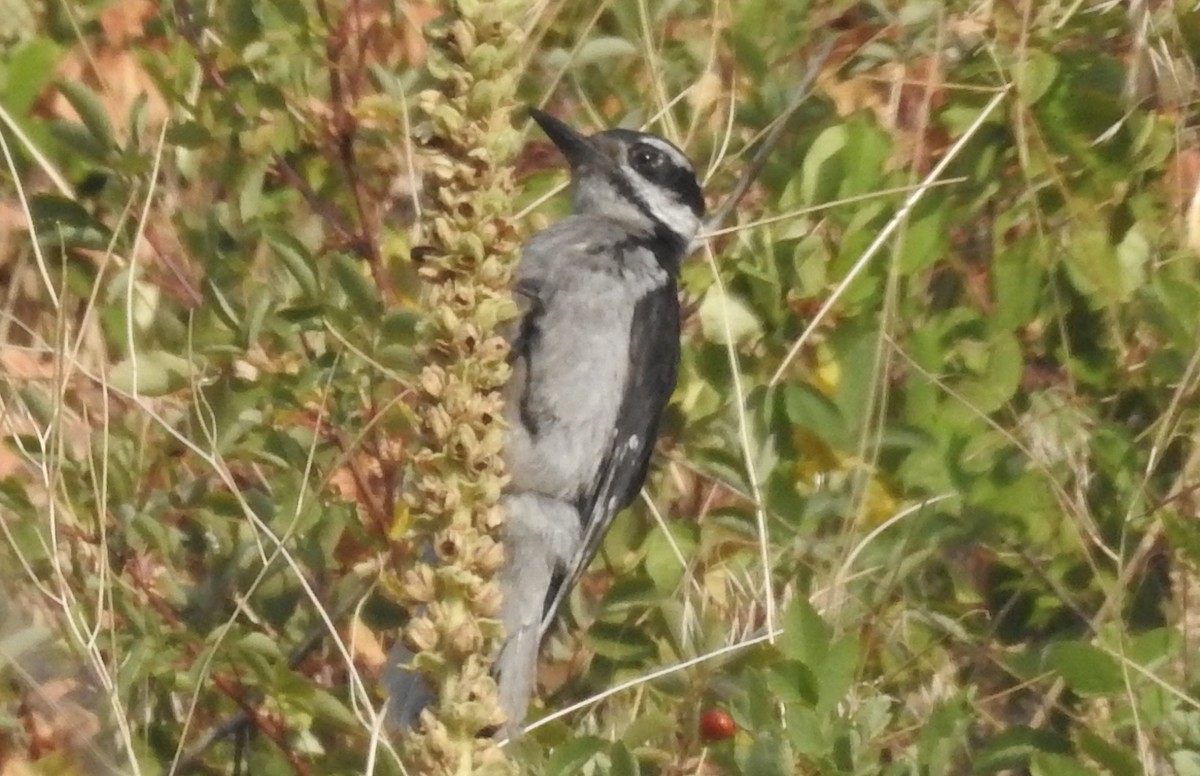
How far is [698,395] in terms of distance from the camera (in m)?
3.50

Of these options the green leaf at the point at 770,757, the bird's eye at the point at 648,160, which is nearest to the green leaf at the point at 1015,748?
the green leaf at the point at 770,757

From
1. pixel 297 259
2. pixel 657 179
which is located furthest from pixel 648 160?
pixel 297 259

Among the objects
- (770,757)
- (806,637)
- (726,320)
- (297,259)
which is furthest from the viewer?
(726,320)

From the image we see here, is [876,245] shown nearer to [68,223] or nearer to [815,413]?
[815,413]

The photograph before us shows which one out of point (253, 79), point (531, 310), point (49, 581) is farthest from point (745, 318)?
point (49, 581)

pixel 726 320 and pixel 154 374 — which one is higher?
pixel 154 374

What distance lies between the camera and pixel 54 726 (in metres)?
2.97

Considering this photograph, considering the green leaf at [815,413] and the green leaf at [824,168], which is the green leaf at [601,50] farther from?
the green leaf at [815,413]

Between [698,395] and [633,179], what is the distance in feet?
1.85

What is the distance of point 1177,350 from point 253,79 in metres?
1.54

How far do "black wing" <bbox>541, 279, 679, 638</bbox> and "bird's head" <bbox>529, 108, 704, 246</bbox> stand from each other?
0.73 feet

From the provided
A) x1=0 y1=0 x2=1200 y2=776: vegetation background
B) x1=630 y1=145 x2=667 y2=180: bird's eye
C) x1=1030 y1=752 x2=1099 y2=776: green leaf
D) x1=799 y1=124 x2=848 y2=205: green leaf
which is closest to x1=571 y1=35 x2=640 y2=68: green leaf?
x1=0 y1=0 x2=1200 y2=776: vegetation background

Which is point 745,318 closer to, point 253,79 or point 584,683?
point 584,683

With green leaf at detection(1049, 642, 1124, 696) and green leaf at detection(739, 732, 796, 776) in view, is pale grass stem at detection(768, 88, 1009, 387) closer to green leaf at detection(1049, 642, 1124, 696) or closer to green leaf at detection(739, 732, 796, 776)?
green leaf at detection(1049, 642, 1124, 696)
